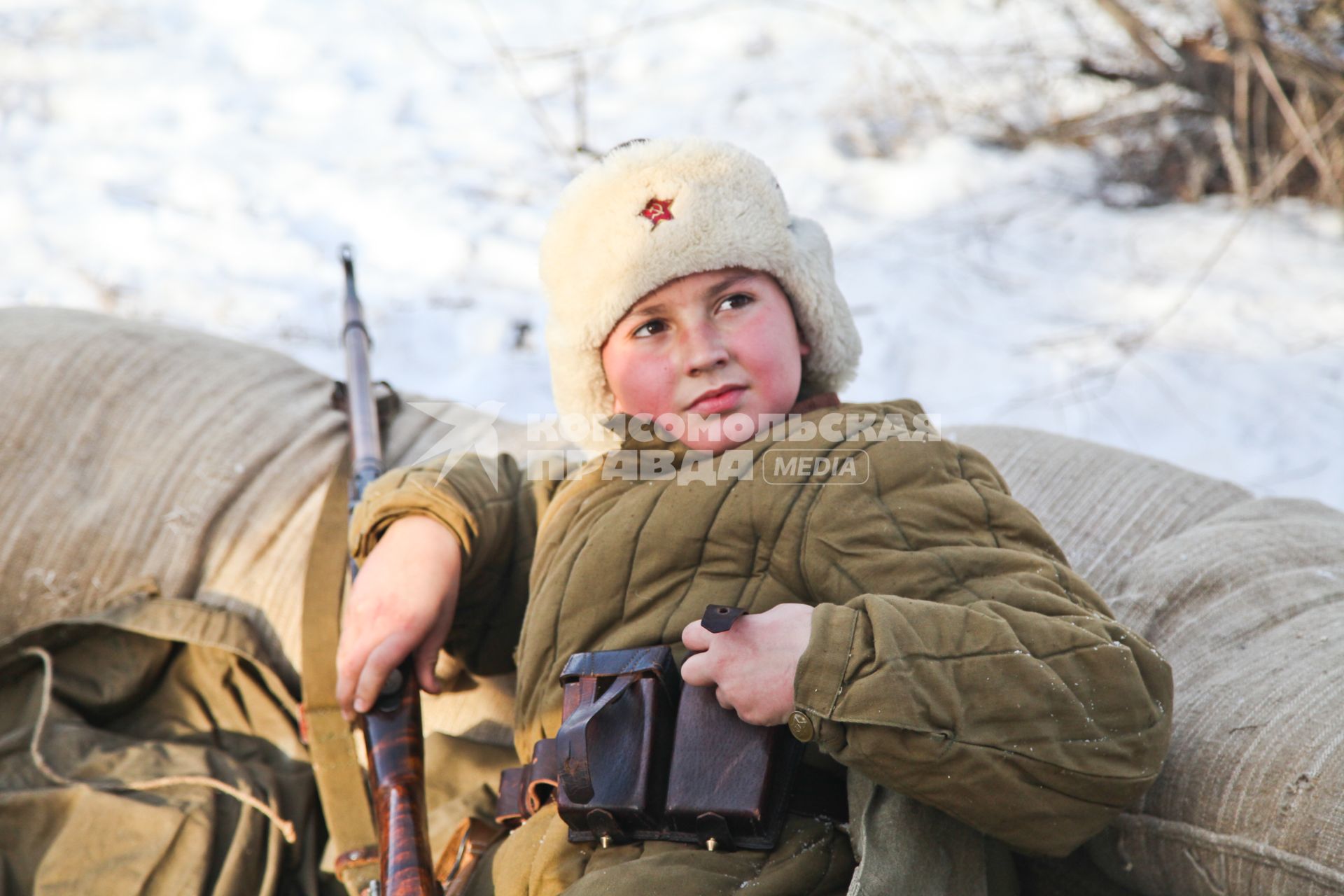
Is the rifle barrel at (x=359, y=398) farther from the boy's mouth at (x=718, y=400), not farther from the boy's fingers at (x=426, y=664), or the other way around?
the boy's mouth at (x=718, y=400)

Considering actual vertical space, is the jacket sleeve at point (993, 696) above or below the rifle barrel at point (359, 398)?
below

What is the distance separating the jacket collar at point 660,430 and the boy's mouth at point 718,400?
70 millimetres

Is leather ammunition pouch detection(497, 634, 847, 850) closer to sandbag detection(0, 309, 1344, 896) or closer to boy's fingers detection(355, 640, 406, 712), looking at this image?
sandbag detection(0, 309, 1344, 896)

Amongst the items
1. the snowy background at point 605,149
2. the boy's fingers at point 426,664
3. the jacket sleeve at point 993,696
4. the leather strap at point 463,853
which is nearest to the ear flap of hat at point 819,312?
the jacket sleeve at point 993,696

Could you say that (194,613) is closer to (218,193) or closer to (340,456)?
(340,456)

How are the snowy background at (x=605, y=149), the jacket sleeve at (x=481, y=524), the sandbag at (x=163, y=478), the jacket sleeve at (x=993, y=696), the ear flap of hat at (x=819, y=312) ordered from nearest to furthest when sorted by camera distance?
the jacket sleeve at (x=993, y=696) < the ear flap of hat at (x=819, y=312) < the jacket sleeve at (x=481, y=524) < the sandbag at (x=163, y=478) < the snowy background at (x=605, y=149)

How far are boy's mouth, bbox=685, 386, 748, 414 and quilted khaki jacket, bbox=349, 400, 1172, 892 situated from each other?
0.07 meters

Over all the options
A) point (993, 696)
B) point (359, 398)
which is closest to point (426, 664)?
point (359, 398)

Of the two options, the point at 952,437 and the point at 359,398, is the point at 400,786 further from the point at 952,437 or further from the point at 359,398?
the point at 952,437

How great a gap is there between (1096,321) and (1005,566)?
276cm

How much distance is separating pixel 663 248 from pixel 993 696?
0.83 metres

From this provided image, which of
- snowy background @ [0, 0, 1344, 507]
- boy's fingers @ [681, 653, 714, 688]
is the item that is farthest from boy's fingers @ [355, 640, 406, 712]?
snowy background @ [0, 0, 1344, 507]

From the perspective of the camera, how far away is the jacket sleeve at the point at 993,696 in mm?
1255

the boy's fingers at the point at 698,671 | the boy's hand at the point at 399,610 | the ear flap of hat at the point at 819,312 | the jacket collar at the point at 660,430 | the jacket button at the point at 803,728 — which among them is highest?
the ear flap of hat at the point at 819,312
